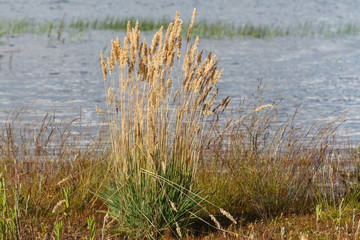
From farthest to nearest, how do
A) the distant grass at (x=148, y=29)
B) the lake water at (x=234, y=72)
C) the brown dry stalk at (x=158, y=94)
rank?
the distant grass at (x=148, y=29) → the lake water at (x=234, y=72) → the brown dry stalk at (x=158, y=94)

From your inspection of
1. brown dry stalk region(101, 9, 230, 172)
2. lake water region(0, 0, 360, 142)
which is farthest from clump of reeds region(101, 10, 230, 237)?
lake water region(0, 0, 360, 142)

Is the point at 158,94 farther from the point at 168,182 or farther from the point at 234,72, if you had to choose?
the point at 234,72

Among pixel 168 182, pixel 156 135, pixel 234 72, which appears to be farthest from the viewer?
pixel 234 72

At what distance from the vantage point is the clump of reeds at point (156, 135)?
476 centimetres

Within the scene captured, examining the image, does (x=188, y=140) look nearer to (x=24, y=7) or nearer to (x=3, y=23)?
(x=3, y=23)

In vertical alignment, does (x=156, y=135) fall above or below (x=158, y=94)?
below

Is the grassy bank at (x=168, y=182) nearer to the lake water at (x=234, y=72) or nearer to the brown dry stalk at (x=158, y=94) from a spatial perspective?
the brown dry stalk at (x=158, y=94)

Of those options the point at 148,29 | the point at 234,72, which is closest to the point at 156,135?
the point at 234,72

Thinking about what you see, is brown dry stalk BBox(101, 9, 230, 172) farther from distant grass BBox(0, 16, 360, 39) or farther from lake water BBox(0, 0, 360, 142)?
distant grass BBox(0, 16, 360, 39)

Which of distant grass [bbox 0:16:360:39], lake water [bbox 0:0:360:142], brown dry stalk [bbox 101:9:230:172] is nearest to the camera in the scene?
brown dry stalk [bbox 101:9:230:172]

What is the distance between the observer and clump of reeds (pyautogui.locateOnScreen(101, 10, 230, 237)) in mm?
4762

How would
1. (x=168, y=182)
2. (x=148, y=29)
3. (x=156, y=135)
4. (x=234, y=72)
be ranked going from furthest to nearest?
(x=148, y=29)
(x=234, y=72)
(x=168, y=182)
(x=156, y=135)

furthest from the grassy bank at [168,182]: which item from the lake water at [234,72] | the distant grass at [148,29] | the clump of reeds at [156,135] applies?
the distant grass at [148,29]

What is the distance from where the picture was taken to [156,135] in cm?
481
